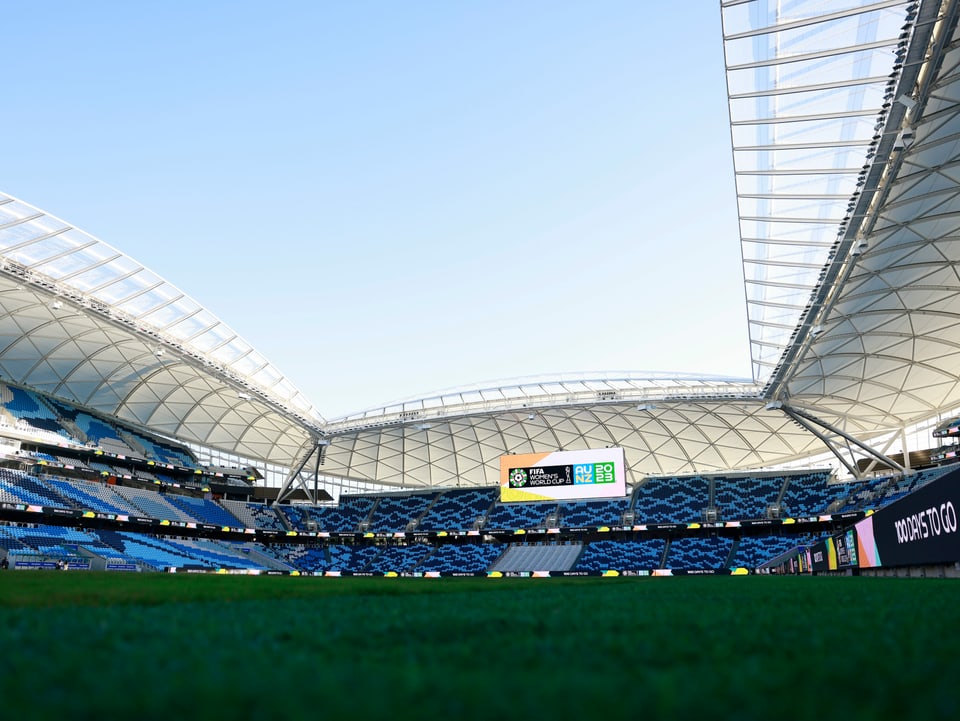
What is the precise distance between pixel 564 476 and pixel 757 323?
1949 centimetres

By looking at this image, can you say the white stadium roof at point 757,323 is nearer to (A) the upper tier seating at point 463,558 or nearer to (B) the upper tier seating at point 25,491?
(B) the upper tier seating at point 25,491

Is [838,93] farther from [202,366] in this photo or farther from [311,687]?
[202,366]

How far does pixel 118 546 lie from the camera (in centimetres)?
4303

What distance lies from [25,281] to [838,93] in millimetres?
36619

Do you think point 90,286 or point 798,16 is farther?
point 90,286

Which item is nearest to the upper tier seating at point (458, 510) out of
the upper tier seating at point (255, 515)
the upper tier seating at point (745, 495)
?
the upper tier seating at point (255, 515)

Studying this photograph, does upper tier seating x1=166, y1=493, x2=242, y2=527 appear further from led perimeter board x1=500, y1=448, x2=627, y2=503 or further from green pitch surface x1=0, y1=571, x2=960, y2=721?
green pitch surface x1=0, y1=571, x2=960, y2=721

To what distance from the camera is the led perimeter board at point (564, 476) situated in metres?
48.4

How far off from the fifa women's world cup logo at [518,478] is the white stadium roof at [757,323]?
4757 millimetres

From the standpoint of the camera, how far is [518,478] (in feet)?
168

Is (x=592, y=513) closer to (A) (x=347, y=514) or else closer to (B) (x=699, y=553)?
(B) (x=699, y=553)

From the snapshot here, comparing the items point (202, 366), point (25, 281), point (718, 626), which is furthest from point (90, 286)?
point (718, 626)

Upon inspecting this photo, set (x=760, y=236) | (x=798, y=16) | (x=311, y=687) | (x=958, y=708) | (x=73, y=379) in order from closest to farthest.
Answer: (x=958, y=708) < (x=311, y=687) < (x=798, y=16) < (x=760, y=236) < (x=73, y=379)

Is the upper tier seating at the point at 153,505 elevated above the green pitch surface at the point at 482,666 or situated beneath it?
elevated above
